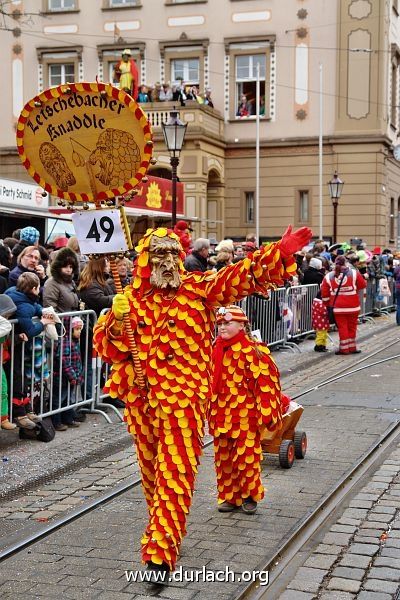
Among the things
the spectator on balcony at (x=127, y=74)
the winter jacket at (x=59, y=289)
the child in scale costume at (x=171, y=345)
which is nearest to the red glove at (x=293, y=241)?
the child in scale costume at (x=171, y=345)

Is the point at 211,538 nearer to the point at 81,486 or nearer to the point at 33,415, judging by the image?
the point at 81,486

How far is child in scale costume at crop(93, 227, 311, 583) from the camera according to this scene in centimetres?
473

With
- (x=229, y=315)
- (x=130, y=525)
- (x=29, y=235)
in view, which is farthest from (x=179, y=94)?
(x=130, y=525)

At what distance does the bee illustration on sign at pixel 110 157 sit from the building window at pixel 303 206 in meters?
29.2

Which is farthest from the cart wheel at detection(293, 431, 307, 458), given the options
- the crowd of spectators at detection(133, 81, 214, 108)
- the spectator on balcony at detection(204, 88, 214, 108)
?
the spectator on balcony at detection(204, 88, 214, 108)

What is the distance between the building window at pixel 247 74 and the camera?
33.0 meters

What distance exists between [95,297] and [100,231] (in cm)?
415

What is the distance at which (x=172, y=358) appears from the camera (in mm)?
4836

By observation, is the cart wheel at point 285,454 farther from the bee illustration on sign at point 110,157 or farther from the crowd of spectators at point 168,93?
the crowd of spectators at point 168,93

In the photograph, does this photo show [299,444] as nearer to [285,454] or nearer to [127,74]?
[285,454]

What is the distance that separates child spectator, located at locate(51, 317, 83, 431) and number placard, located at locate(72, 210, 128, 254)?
137 inches

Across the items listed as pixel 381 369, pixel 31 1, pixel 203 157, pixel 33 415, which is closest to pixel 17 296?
pixel 33 415

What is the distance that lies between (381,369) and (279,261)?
8.28 m

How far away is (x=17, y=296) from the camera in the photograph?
25.4 ft
